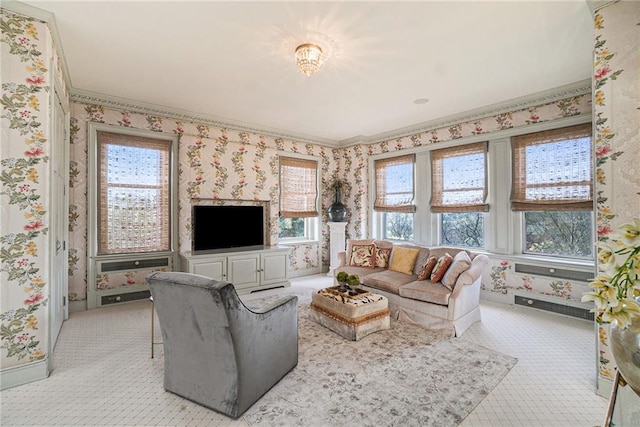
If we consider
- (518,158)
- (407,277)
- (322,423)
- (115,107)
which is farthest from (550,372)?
(115,107)

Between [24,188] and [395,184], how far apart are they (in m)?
5.21

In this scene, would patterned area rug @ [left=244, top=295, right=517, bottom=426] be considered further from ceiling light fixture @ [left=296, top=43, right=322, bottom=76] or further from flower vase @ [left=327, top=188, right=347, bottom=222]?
flower vase @ [left=327, top=188, right=347, bottom=222]

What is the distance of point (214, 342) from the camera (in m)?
1.90

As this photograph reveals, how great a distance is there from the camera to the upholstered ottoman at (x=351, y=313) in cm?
306

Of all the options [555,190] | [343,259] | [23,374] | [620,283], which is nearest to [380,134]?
[343,259]

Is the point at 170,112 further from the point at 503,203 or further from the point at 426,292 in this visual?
the point at 503,203

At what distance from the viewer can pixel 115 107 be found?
163 inches

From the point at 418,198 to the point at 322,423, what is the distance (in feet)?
14.2

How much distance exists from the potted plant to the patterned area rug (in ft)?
4.45

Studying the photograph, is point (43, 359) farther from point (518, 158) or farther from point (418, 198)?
point (518, 158)

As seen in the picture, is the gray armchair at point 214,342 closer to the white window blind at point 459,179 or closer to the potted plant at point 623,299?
the potted plant at point 623,299

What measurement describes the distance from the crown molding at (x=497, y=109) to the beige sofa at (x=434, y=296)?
7.23ft

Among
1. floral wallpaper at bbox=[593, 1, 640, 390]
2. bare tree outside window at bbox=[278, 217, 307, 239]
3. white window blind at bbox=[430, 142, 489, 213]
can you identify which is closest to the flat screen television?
bare tree outside window at bbox=[278, 217, 307, 239]

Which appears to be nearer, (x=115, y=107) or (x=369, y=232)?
(x=115, y=107)
